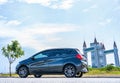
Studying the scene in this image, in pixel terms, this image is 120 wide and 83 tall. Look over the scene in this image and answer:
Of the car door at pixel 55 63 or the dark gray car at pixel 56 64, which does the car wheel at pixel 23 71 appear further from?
the car door at pixel 55 63

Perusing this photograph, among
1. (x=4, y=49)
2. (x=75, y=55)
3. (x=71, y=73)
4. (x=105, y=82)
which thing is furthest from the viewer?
(x=4, y=49)

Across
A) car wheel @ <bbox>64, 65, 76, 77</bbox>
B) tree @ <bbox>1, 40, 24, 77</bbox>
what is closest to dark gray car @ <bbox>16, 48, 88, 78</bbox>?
car wheel @ <bbox>64, 65, 76, 77</bbox>

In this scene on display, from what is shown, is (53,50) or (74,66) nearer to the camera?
(74,66)

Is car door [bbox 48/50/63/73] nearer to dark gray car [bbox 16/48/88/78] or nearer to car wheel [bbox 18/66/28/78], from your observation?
dark gray car [bbox 16/48/88/78]

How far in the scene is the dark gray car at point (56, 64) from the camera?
10.9 m

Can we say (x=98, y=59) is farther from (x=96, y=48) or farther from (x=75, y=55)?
(x=75, y=55)

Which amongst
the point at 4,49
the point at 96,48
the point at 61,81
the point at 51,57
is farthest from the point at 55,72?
the point at 96,48

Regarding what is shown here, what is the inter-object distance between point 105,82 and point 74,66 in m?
6.80

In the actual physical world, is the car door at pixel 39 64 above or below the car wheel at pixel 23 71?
above

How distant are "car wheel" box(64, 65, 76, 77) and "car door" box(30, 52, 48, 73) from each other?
0.86 m

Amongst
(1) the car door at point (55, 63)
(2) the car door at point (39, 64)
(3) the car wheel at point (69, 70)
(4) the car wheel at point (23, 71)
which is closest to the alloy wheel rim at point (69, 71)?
(3) the car wheel at point (69, 70)

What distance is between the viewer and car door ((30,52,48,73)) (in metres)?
11.0

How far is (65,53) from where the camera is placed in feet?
37.3

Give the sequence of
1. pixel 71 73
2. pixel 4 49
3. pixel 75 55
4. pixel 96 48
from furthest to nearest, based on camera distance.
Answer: pixel 96 48
pixel 4 49
pixel 75 55
pixel 71 73
